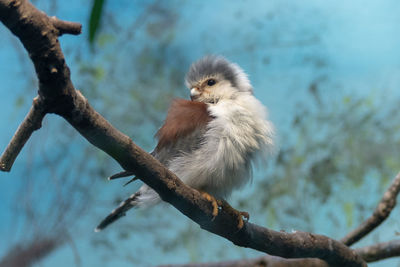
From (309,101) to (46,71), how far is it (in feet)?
11.6

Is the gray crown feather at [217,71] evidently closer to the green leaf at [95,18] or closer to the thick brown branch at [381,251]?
the thick brown branch at [381,251]

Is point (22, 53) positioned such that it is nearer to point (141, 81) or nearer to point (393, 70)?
point (141, 81)

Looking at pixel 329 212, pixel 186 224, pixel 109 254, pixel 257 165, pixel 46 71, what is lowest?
pixel 46 71

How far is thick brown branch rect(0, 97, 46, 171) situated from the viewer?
99 cm

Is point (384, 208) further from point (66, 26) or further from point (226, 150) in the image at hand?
point (66, 26)

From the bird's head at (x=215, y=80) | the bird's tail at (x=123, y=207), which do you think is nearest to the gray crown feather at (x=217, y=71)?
the bird's head at (x=215, y=80)

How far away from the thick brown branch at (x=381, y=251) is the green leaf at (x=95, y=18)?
2.26 m

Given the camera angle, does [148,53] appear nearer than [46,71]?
No

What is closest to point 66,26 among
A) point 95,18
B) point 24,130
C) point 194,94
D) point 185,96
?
point 24,130

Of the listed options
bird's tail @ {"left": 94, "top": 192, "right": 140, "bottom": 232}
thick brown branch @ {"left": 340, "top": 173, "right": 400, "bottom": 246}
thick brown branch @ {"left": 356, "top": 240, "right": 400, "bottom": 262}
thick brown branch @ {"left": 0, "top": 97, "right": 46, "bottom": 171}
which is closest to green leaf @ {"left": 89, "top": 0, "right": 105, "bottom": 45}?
thick brown branch @ {"left": 0, "top": 97, "right": 46, "bottom": 171}

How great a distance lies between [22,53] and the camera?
398 centimetres

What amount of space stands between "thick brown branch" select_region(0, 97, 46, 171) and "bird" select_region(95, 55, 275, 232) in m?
0.87

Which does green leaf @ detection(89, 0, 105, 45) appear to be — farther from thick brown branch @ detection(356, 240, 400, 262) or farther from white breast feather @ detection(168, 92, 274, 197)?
thick brown branch @ detection(356, 240, 400, 262)

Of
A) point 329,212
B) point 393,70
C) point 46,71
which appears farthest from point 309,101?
point 46,71
